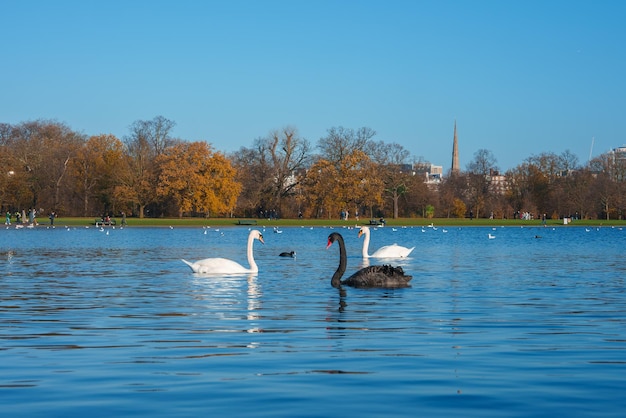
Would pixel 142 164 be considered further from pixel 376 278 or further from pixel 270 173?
pixel 376 278

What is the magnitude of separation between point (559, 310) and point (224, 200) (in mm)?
93348

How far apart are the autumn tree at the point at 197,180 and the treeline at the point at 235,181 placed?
0.42 feet

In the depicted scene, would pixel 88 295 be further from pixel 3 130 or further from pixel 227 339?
pixel 3 130

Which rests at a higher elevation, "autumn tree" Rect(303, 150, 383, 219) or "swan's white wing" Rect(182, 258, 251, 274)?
"autumn tree" Rect(303, 150, 383, 219)

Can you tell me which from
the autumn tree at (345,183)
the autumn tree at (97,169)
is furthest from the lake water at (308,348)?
the autumn tree at (97,169)

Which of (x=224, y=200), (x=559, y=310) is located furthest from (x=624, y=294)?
(x=224, y=200)

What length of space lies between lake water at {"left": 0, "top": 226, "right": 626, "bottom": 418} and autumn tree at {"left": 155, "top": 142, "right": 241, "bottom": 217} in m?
82.0

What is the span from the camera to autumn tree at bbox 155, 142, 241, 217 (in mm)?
107000

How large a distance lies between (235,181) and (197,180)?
42.3 ft

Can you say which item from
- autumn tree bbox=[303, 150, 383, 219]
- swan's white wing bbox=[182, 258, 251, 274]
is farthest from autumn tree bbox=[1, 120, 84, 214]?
swan's white wing bbox=[182, 258, 251, 274]

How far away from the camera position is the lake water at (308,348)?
341 inches

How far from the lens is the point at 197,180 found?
10681 centimetres

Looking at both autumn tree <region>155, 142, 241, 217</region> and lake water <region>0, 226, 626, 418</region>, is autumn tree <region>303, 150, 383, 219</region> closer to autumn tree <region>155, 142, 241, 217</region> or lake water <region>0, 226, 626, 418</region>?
autumn tree <region>155, 142, 241, 217</region>

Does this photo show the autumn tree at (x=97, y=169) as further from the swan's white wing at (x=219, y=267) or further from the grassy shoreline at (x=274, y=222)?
the swan's white wing at (x=219, y=267)
